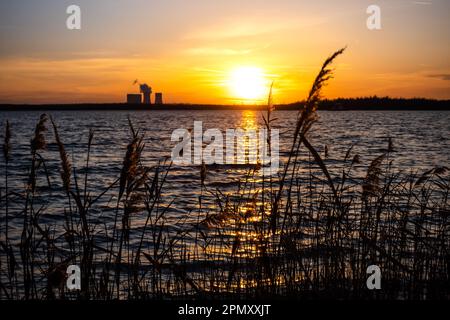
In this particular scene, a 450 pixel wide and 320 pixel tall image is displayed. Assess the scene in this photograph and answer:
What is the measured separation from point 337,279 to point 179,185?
45.5ft

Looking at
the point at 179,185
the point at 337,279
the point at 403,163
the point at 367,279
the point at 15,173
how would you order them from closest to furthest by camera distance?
the point at 367,279
the point at 337,279
the point at 179,185
the point at 15,173
the point at 403,163

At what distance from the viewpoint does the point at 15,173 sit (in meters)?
22.8
